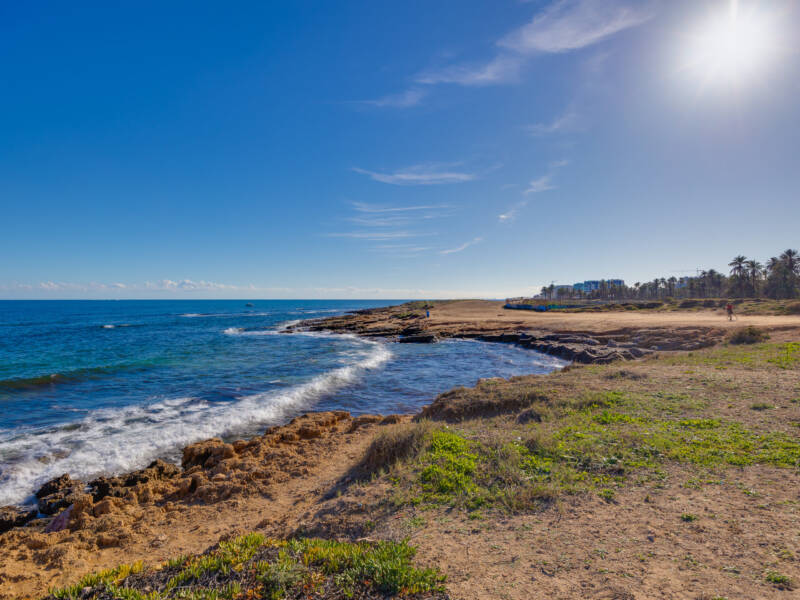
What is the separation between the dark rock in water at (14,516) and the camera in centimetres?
822

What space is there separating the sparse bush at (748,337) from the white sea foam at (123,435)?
25.2 metres

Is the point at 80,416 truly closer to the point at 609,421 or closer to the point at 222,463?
the point at 222,463

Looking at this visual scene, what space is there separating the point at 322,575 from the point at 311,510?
9.95 ft

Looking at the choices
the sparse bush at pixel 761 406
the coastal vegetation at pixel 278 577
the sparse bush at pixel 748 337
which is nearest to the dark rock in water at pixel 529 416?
the sparse bush at pixel 761 406

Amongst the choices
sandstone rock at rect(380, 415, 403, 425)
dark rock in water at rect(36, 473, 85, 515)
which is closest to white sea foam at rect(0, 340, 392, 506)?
dark rock in water at rect(36, 473, 85, 515)

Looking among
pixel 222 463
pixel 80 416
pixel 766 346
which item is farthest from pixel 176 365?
pixel 766 346

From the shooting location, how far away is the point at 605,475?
6.47m

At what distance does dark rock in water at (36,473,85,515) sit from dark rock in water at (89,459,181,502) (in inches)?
16.4

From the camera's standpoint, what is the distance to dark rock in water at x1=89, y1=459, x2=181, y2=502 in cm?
920

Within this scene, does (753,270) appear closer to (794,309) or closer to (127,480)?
(794,309)

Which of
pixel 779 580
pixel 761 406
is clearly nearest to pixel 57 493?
pixel 779 580

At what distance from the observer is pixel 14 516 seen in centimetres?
835

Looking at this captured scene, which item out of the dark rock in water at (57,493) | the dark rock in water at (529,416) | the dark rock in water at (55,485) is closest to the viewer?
the dark rock in water at (57,493)

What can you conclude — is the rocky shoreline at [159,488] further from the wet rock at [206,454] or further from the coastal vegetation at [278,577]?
the coastal vegetation at [278,577]
